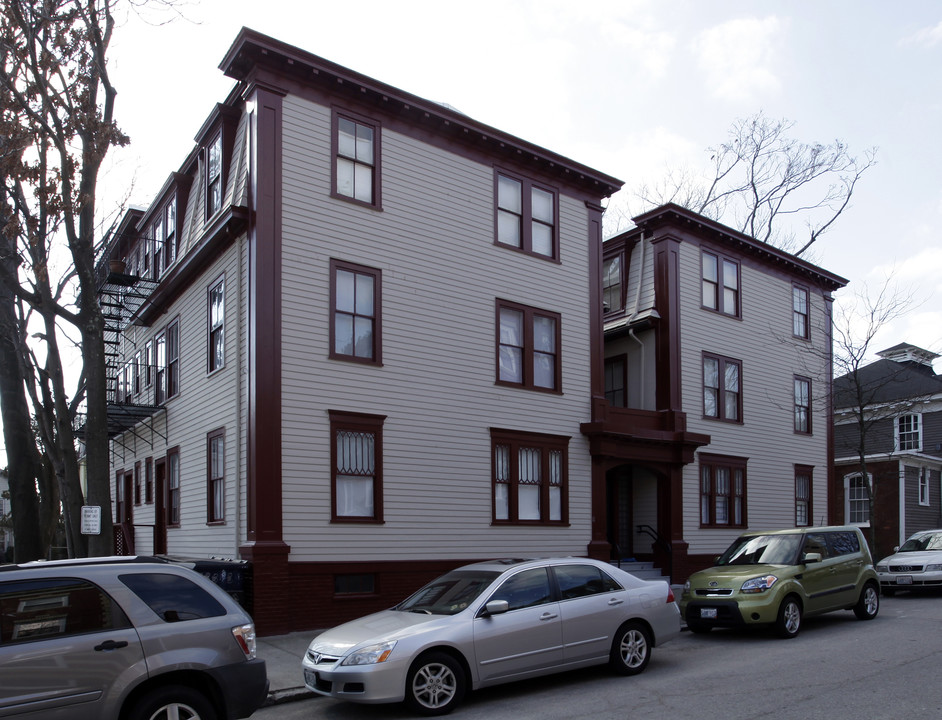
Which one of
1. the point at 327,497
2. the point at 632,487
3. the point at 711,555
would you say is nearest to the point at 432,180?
the point at 327,497

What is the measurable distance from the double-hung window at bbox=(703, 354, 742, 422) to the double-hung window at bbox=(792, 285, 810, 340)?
3641 millimetres

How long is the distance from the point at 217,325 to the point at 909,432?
31375 mm

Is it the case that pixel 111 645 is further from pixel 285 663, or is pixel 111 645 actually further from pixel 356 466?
pixel 356 466

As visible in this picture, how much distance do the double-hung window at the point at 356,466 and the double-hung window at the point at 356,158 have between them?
4094 mm

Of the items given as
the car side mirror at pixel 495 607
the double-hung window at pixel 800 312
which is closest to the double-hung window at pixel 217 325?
the car side mirror at pixel 495 607

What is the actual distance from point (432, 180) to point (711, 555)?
39.6 feet

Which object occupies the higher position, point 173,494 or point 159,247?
point 159,247

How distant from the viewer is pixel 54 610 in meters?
6.51

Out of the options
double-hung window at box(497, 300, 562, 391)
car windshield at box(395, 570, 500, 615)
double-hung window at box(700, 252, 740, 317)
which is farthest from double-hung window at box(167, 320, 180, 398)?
double-hung window at box(700, 252, 740, 317)

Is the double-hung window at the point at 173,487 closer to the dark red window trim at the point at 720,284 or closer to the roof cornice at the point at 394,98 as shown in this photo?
the roof cornice at the point at 394,98

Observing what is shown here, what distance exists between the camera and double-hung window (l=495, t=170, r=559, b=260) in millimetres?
18422

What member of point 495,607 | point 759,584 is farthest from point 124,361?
point 759,584

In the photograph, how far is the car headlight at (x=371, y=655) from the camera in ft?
27.8

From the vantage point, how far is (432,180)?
56.1 ft
